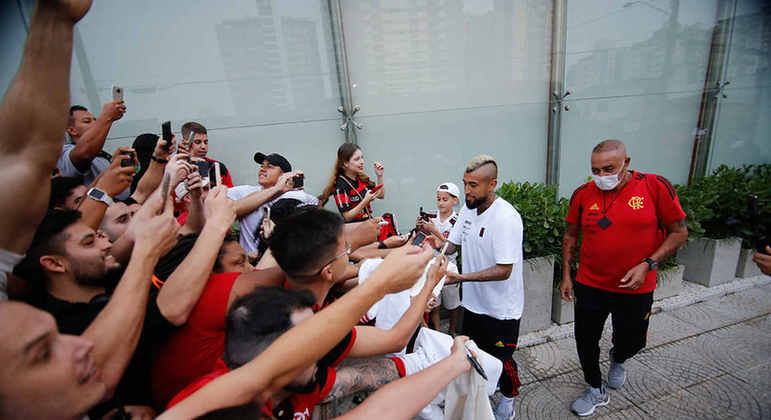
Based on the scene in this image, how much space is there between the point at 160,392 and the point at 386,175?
4.08 metres

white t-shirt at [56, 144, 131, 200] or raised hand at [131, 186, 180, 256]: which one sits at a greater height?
white t-shirt at [56, 144, 131, 200]

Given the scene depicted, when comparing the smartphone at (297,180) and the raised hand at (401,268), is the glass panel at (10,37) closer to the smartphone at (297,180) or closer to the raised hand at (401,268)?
the smartphone at (297,180)

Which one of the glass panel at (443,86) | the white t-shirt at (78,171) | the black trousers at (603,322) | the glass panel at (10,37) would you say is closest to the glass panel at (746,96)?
the glass panel at (443,86)

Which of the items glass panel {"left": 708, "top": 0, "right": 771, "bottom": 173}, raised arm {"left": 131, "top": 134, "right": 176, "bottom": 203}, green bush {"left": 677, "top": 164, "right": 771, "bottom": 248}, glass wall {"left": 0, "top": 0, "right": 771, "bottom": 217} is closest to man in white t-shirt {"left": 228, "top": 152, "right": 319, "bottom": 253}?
raised arm {"left": 131, "top": 134, "right": 176, "bottom": 203}

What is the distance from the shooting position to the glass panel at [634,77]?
5355 millimetres

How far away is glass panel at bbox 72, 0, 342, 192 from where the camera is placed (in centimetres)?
392

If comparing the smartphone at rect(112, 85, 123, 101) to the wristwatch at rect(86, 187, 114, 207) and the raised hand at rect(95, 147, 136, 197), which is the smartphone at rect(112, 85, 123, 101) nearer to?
the raised hand at rect(95, 147, 136, 197)

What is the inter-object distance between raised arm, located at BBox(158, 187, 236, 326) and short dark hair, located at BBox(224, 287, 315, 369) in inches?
7.1

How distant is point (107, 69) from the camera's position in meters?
3.94

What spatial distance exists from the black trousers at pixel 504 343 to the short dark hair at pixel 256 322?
1.89 metres

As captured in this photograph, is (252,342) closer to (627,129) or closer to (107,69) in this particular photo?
(107,69)

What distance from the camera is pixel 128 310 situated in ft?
3.66

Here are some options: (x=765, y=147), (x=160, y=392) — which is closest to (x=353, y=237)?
(x=160, y=392)

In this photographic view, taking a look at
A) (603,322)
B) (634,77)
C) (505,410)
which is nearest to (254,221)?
(505,410)
